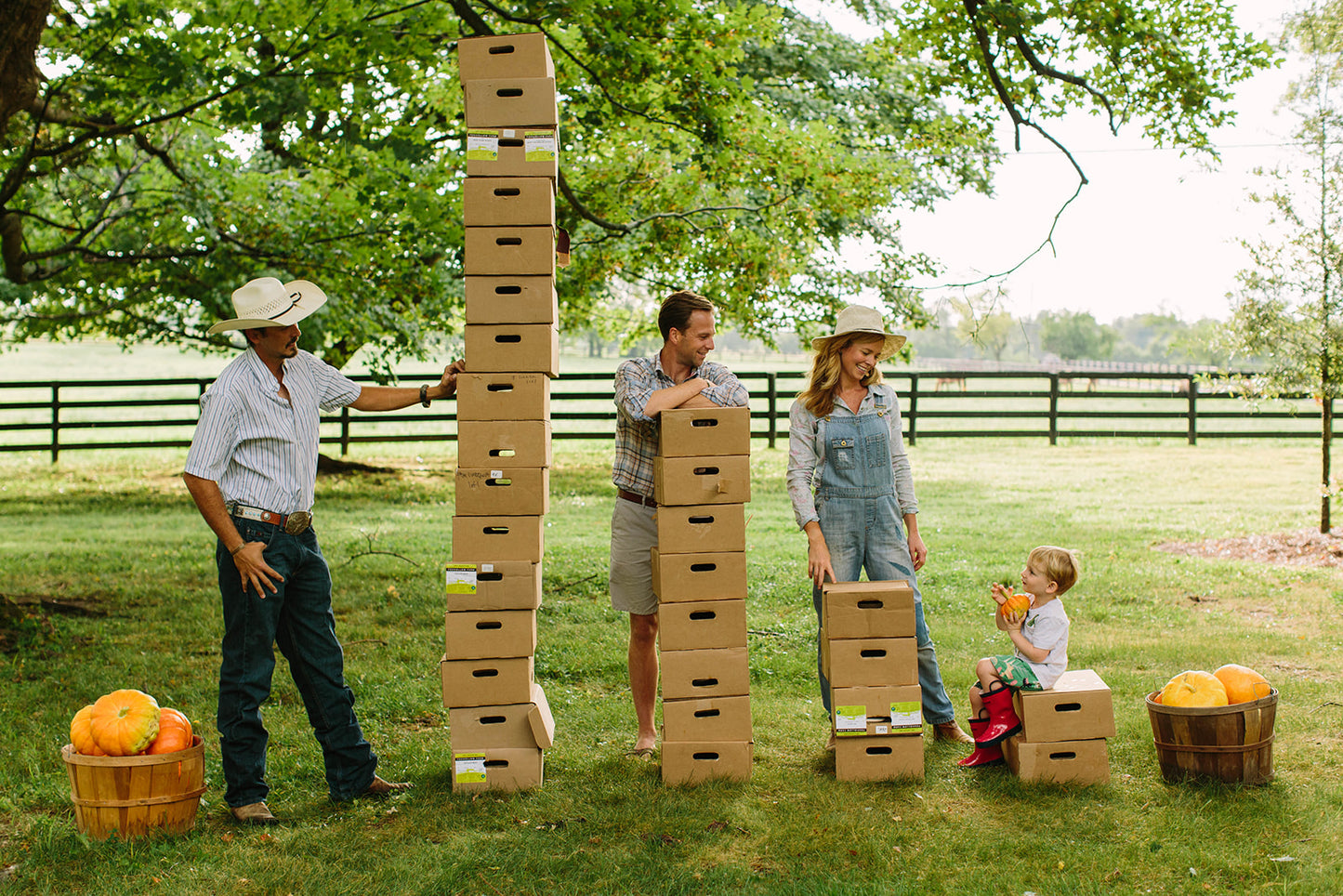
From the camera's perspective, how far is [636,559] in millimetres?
4801

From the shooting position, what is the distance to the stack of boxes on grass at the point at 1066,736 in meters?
4.43

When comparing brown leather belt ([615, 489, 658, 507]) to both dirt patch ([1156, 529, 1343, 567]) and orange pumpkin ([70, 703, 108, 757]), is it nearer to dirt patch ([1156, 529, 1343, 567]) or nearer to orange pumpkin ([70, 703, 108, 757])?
orange pumpkin ([70, 703, 108, 757])

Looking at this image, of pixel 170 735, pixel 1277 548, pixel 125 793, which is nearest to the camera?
pixel 125 793

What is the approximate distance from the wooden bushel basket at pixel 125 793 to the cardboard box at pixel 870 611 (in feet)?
8.46

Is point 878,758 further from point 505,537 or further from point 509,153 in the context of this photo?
point 509,153

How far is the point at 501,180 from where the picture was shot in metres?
4.55

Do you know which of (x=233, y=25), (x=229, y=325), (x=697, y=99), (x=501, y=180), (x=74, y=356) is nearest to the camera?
(x=229, y=325)

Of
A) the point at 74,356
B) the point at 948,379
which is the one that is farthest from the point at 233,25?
the point at 74,356

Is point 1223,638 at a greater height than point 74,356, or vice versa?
point 74,356

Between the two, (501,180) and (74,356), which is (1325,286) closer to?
(501,180)

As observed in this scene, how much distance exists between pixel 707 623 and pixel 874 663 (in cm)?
73

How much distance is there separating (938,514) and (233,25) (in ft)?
28.7

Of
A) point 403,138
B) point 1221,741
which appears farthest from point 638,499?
point 403,138

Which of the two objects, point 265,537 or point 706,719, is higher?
point 265,537
